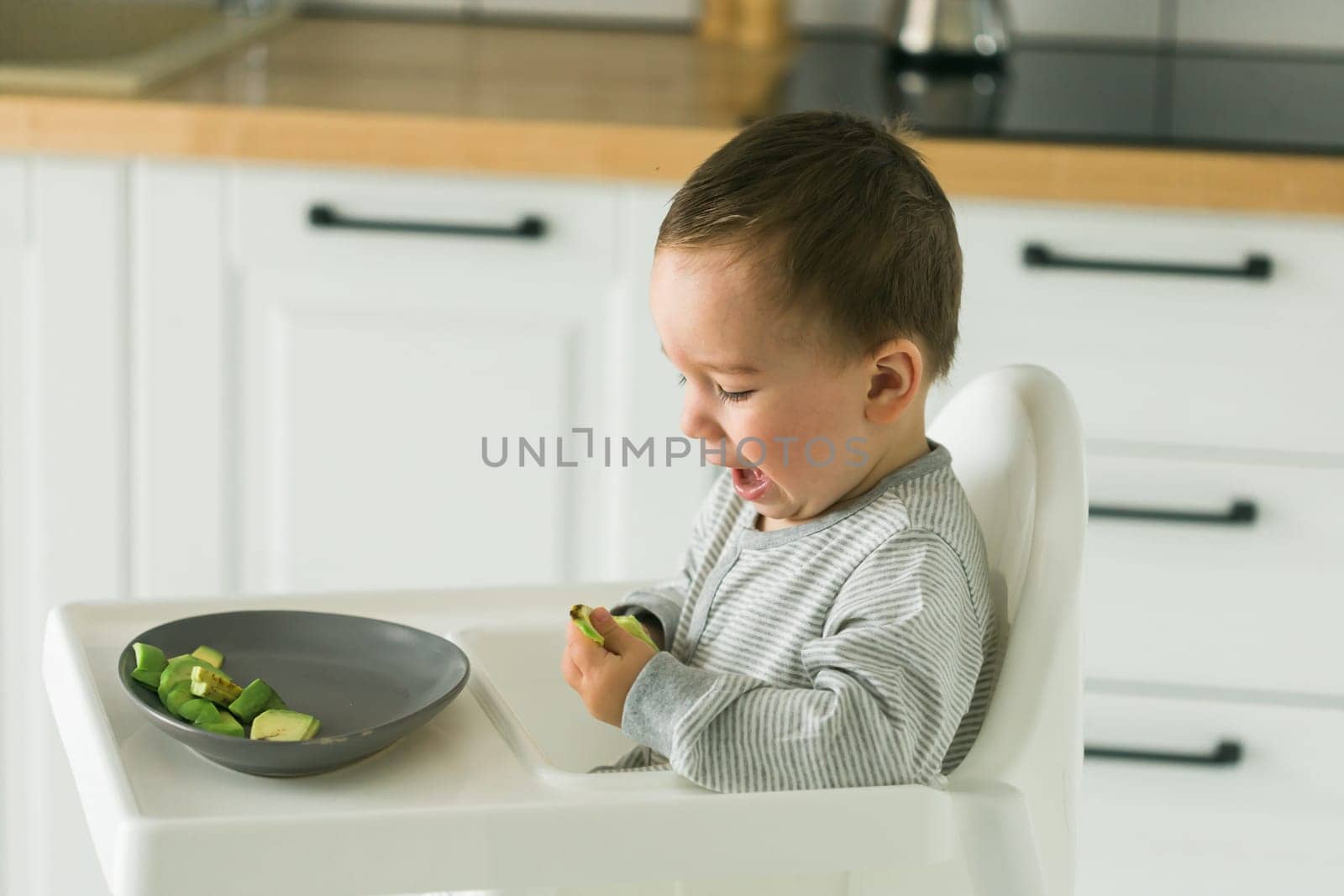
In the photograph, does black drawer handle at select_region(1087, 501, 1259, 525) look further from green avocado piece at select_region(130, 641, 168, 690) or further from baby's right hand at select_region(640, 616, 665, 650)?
green avocado piece at select_region(130, 641, 168, 690)

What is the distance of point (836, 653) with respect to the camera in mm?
774

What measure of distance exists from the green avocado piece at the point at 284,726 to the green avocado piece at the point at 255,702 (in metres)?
0.01

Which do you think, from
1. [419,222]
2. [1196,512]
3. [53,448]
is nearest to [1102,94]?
[1196,512]

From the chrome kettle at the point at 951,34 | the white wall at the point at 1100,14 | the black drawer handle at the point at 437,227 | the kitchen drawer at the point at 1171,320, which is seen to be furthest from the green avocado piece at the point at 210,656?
the white wall at the point at 1100,14

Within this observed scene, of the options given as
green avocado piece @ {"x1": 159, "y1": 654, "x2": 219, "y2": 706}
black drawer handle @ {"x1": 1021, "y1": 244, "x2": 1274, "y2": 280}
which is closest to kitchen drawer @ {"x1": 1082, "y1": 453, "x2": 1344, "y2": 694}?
black drawer handle @ {"x1": 1021, "y1": 244, "x2": 1274, "y2": 280}

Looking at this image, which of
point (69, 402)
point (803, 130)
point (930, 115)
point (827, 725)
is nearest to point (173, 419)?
point (69, 402)

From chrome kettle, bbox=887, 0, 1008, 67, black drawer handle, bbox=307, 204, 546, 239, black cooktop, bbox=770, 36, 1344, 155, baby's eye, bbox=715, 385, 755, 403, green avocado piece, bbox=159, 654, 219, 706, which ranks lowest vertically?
green avocado piece, bbox=159, 654, 219, 706

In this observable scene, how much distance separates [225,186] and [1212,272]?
2.97 ft

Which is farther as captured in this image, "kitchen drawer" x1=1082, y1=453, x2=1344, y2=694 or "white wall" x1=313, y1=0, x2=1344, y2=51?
"white wall" x1=313, y1=0, x2=1344, y2=51

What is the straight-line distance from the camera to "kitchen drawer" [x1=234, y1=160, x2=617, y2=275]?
5.01ft

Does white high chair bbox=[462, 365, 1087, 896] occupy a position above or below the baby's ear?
below

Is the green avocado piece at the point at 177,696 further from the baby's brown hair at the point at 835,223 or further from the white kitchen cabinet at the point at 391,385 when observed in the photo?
the white kitchen cabinet at the point at 391,385

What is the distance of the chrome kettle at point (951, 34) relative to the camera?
1.91 m

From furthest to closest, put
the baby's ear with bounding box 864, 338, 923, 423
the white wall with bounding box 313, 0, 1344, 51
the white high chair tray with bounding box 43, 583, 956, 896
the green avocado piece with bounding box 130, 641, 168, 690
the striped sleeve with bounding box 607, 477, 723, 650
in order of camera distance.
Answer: the white wall with bounding box 313, 0, 1344, 51 < the striped sleeve with bounding box 607, 477, 723, 650 < the baby's ear with bounding box 864, 338, 923, 423 < the green avocado piece with bounding box 130, 641, 168, 690 < the white high chair tray with bounding box 43, 583, 956, 896
